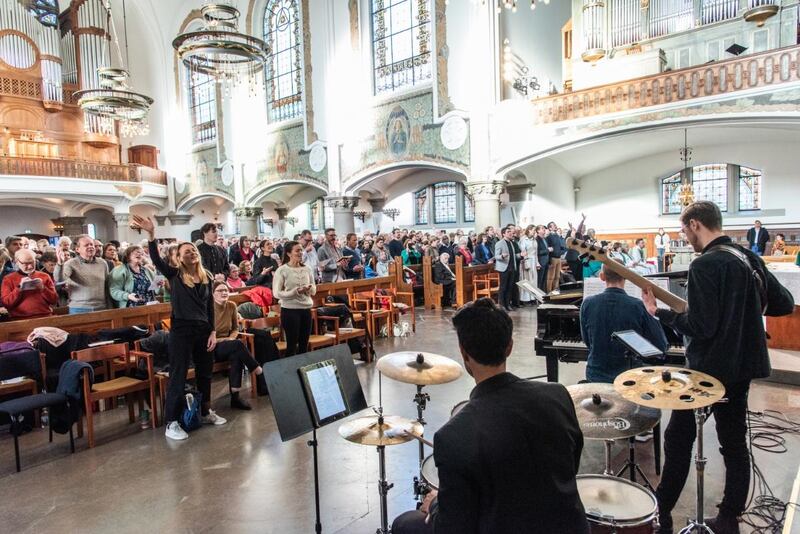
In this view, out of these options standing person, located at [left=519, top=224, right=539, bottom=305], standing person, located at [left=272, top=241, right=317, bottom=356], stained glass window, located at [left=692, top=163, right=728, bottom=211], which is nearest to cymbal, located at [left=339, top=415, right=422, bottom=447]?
standing person, located at [left=272, top=241, right=317, bottom=356]

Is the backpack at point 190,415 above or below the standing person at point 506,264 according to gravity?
below

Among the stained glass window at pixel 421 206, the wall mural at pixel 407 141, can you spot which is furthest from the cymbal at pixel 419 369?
the stained glass window at pixel 421 206

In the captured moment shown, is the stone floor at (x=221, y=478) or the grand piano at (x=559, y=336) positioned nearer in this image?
the stone floor at (x=221, y=478)

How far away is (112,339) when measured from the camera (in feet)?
15.5

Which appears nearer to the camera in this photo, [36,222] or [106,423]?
[106,423]

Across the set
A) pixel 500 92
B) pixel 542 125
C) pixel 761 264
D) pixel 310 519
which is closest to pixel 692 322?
pixel 761 264

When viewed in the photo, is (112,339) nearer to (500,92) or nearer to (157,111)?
(500,92)

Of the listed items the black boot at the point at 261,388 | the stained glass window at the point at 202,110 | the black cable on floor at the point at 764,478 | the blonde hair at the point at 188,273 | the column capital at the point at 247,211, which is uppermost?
the stained glass window at the point at 202,110

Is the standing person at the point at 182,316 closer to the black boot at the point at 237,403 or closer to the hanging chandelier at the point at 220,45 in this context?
the black boot at the point at 237,403

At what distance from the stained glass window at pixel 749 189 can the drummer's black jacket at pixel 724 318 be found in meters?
12.7

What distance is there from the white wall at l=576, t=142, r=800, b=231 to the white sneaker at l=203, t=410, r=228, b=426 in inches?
508

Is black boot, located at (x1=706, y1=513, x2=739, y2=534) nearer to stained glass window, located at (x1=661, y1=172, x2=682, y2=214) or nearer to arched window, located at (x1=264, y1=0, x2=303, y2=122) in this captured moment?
stained glass window, located at (x1=661, y1=172, x2=682, y2=214)

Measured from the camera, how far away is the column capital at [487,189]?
12.2 metres

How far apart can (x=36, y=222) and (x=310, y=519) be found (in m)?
20.1
